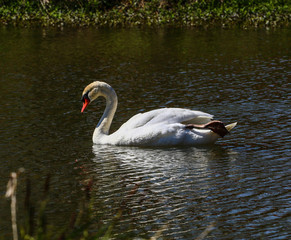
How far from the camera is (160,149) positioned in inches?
366

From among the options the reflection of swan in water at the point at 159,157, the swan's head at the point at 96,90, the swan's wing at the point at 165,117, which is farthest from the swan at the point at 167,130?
the swan's head at the point at 96,90

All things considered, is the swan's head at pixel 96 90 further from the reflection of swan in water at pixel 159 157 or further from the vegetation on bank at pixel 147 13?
the vegetation on bank at pixel 147 13

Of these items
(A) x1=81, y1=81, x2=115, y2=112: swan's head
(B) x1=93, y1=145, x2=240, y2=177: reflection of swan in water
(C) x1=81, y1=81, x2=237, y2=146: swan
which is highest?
(A) x1=81, y1=81, x2=115, y2=112: swan's head

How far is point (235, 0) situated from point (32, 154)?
788 inches

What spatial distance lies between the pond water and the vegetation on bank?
5.01 metres

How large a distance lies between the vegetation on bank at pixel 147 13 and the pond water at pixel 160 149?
16.5 ft

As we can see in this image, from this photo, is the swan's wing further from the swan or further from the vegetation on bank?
the vegetation on bank

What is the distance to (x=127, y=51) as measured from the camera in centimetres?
1945

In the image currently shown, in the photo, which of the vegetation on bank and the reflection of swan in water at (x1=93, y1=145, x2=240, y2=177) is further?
the vegetation on bank

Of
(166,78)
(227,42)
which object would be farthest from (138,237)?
(227,42)

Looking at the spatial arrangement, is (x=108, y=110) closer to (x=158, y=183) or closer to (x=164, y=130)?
(x=164, y=130)

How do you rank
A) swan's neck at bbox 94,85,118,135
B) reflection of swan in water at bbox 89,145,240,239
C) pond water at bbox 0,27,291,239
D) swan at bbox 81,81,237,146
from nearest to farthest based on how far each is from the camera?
1. reflection of swan in water at bbox 89,145,240,239
2. pond water at bbox 0,27,291,239
3. swan at bbox 81,81,237,146
4. swan's neck at bbox 94,85,118,135

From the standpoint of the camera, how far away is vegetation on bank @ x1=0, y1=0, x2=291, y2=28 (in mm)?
25297

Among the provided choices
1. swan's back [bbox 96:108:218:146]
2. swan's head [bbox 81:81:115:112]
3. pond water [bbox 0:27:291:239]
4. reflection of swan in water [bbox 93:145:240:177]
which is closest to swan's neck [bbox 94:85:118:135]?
swan's head [bbox 81:81:115:112]
